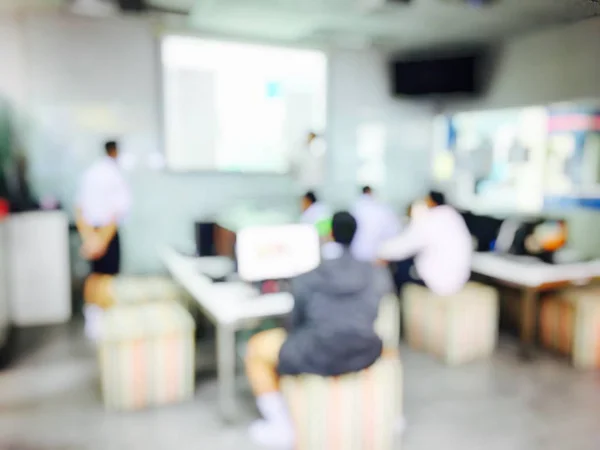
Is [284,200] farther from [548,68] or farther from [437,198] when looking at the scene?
[548,68]

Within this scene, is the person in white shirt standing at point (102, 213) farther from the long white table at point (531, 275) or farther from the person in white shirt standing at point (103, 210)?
the long white table at point (531, 275)

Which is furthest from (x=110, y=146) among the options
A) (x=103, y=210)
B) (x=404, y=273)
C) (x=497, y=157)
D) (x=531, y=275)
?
(x=497, y=157)

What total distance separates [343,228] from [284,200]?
13.1 feet

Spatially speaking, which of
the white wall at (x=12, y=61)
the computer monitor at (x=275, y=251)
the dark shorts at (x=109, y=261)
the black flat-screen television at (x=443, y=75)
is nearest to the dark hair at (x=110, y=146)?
the dark shorts at (x=109, y=261)

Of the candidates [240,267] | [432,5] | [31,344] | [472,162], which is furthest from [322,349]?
[472,162]

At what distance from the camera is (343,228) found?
245cm

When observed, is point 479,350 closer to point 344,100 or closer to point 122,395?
point 122,395

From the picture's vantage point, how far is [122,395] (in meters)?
3.15

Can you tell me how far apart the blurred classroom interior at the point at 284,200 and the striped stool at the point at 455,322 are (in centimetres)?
2

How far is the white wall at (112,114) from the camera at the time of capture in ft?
17.1

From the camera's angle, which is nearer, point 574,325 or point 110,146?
point 574,325

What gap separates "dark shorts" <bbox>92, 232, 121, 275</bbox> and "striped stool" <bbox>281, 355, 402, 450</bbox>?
9.03 feet

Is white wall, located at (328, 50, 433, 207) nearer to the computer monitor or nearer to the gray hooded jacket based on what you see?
the computer monitor

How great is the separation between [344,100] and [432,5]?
198 cm
